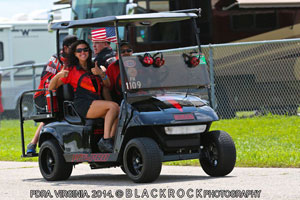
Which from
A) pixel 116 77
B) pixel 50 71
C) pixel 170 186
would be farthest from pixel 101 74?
pixel 170 186

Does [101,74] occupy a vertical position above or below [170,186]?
above

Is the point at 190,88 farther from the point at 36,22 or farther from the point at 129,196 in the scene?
the point at 36,22

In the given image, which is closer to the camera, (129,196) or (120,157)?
(129,196)

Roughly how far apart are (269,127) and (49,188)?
6.46 meters

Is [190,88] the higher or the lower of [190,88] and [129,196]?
the higher

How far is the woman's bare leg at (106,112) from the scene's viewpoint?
8555 mm

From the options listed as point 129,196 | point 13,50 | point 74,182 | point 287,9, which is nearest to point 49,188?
point 74,182

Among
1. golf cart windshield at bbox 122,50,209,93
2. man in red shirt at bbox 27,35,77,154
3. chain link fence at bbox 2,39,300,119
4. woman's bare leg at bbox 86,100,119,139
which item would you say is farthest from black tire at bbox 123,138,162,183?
chain link fence at bbox 2,39,300,119

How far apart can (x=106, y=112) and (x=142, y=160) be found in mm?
890

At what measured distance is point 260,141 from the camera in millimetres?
12508

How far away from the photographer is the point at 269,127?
45.6 ft

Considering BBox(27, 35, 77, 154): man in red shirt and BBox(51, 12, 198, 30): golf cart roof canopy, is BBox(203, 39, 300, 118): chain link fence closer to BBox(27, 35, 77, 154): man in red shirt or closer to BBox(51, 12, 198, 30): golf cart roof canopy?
BBox(27, 35, 77, 154): man in red shirt

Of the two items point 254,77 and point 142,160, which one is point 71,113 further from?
point 254,77


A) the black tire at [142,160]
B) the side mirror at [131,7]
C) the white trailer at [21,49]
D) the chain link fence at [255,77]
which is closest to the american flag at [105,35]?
the black tire at [142,160]
